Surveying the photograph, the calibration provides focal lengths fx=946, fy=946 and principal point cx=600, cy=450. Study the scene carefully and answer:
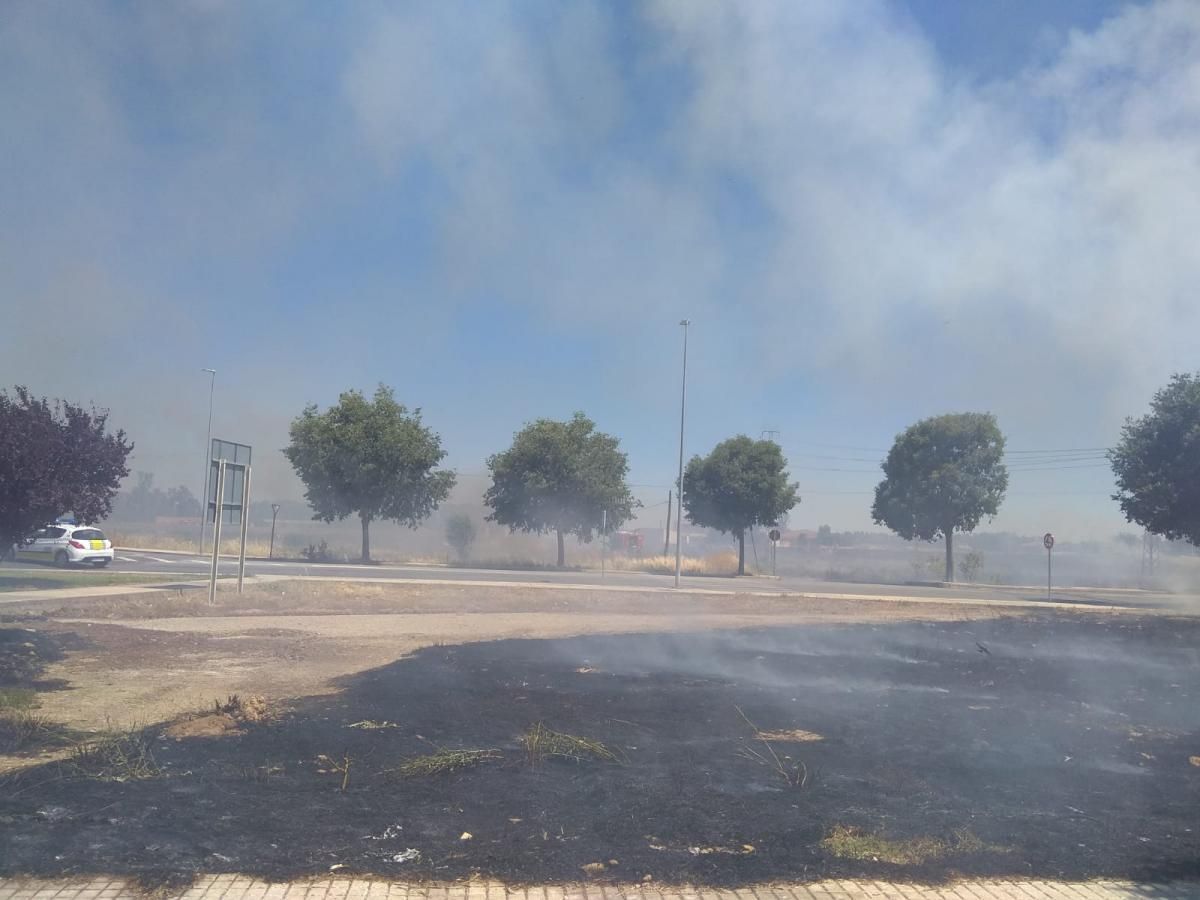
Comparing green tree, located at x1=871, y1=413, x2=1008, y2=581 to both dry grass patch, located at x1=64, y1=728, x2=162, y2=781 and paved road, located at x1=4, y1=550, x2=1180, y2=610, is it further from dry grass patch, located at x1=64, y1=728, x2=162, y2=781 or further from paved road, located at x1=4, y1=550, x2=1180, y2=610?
dry grass patch, located at x1=64, y1=728, x2=162, y2=781

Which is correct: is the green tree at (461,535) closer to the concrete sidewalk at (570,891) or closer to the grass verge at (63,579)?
the grass verge at (63,579)

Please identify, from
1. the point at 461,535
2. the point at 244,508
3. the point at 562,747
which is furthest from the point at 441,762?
the point at 461,535

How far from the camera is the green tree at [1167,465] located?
26109 millimetres

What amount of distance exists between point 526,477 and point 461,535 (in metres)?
12.4

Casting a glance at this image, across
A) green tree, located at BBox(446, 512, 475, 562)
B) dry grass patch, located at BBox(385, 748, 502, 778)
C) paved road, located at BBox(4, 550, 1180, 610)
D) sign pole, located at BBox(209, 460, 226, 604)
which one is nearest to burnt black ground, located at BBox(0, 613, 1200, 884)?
dry grass patch, located at BBox(385, 748, 502, 778)

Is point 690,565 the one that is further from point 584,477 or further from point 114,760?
point 114,760

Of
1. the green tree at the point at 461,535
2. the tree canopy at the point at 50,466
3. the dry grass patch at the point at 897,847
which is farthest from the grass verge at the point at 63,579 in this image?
the green tree at the point at 461,535

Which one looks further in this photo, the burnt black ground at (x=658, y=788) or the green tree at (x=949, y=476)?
the green tree at (x=949, y=476)

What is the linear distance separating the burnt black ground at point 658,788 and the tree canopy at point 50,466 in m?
6.38

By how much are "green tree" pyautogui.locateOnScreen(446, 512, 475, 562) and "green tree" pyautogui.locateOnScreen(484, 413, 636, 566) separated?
9177 millimetres

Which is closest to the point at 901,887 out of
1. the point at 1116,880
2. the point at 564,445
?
the point at 1116,880

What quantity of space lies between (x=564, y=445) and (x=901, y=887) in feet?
131

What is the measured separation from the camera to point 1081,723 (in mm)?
10469

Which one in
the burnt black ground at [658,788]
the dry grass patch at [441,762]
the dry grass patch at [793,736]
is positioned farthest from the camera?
the dry grass patch at [793,736]
